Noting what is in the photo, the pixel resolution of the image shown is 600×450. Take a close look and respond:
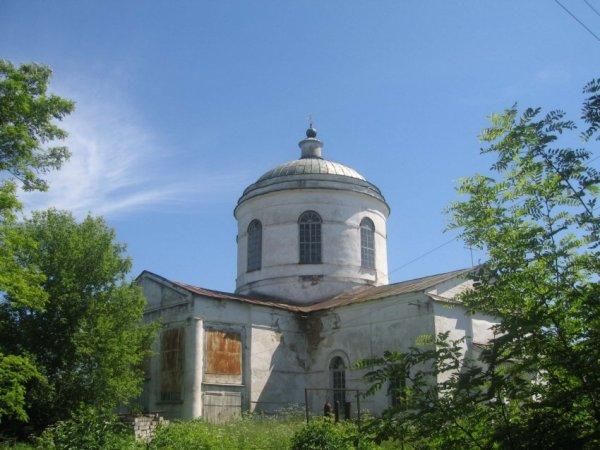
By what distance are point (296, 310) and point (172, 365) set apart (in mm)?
4879

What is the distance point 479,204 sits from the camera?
543cm

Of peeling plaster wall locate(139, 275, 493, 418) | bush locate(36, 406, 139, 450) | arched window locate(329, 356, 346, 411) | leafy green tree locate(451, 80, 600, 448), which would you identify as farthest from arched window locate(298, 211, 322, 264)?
leafy green tree locate(451, 80, 600, 448)

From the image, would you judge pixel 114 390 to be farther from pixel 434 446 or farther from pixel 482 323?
pixel 434 446

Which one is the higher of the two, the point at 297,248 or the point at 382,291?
the point at 297,248

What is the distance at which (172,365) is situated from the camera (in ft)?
67.5

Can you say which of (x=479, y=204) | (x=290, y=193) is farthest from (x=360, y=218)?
(x=479, y=204)

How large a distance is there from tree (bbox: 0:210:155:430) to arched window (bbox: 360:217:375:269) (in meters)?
10.6

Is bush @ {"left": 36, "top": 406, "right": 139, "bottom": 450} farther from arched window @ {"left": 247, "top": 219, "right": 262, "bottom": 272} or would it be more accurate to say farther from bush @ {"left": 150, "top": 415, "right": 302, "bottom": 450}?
arched window @ {"left": 247, "top": 219, "right": 262, "bottom": 272}

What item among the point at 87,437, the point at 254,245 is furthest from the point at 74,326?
the point at 254,245

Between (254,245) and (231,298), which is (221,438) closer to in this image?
(231,298)

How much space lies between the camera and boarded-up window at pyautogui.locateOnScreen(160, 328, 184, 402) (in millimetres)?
20188

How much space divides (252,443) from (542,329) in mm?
10482

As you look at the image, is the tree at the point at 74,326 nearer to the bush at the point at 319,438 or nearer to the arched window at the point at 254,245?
the bush at the point at 319,438

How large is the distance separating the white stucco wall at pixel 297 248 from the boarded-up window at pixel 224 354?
3999 mm
